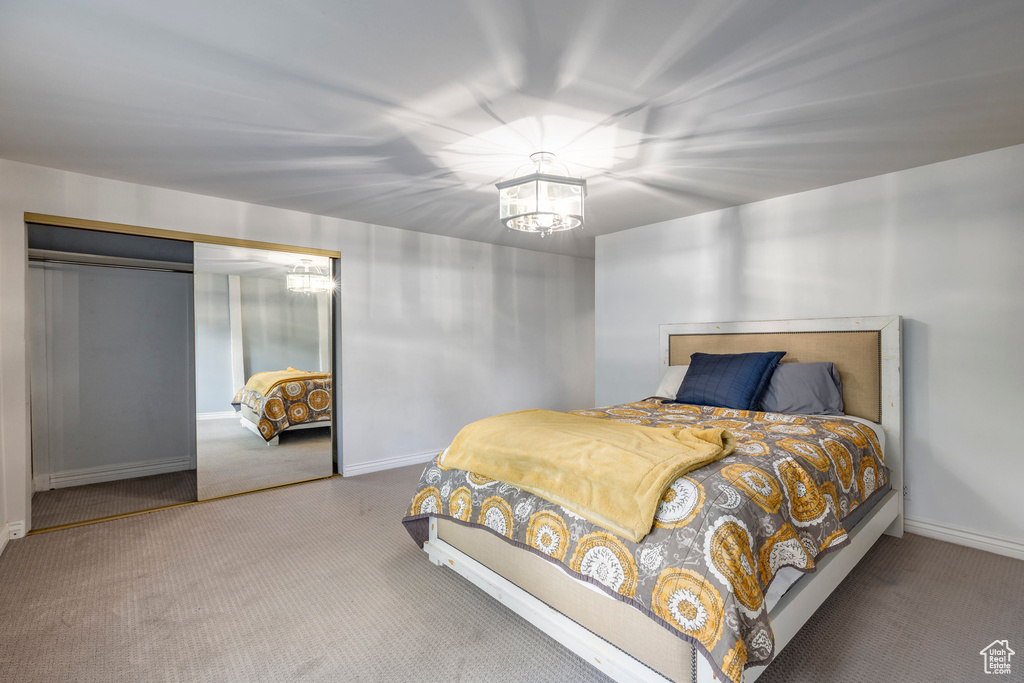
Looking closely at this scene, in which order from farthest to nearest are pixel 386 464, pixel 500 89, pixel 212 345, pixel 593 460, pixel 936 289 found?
pixel 386 464 < pixel 212 345 < pixel 936 289 < pixel 500 89 < pixel 593 460

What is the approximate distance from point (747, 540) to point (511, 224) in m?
1.83

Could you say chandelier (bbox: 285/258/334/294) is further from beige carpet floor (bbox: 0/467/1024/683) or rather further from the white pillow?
the white pillow

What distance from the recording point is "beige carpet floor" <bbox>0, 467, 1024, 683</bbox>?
1727 millimetres

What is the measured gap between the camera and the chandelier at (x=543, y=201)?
2.36m

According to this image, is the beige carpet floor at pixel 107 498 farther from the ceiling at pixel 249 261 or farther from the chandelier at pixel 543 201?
the chandelier at pixel 543 201

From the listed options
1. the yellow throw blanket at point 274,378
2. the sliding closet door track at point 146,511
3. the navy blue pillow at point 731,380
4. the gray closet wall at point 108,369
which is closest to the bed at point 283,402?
the yellow throw blanket at point 274,378

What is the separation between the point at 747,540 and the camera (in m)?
1.49

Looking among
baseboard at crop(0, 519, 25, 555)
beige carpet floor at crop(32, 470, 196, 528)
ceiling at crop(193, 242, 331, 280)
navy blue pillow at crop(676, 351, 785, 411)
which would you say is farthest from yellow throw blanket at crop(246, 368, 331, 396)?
navy blue pillow at crop(676, 351, 785, 411)

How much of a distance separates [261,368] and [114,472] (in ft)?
5.27

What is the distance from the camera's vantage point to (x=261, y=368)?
3.97 metres

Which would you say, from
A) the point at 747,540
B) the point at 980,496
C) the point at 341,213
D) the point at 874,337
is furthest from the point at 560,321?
the point at 747,540

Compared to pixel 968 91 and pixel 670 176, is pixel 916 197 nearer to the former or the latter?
pixel 968 91

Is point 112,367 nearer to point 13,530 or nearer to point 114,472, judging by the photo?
point 114,472

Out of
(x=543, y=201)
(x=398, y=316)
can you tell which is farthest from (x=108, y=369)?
(x=543, y=201)
